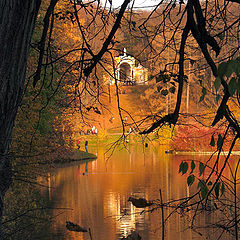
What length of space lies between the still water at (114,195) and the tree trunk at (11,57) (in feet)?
15.8

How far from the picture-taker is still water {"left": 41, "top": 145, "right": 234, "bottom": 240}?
11.9m

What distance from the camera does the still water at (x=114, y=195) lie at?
1187 cm

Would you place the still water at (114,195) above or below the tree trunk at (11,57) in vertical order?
below

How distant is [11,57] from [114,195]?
Answer: 570 inches

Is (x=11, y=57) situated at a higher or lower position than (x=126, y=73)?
lower

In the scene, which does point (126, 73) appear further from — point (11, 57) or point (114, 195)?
point (114, 195)

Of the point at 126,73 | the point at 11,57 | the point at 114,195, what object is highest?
the point at 126,73

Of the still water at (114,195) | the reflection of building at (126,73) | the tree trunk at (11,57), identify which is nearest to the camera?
the tree trunk at (11,57)

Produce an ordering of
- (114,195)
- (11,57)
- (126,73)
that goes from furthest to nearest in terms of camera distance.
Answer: (114,195), (126,73), (11,57)

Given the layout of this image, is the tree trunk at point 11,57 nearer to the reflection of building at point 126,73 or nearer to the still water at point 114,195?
the reflection of building at point 126,73

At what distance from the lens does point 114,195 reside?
649 inches

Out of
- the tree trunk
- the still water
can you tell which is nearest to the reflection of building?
the tree trunk

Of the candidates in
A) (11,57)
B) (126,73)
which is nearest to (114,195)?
(126,73)

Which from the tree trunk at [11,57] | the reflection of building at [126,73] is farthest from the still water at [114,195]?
the tree trunk at [11,57]
